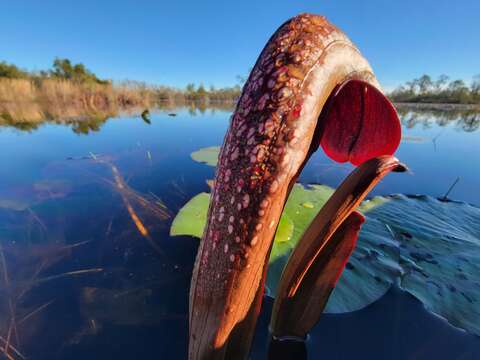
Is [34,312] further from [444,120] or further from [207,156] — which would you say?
[444,120]

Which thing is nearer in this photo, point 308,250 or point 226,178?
point 226,178

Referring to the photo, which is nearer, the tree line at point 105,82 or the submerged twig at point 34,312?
the submerged twig at point 34,312

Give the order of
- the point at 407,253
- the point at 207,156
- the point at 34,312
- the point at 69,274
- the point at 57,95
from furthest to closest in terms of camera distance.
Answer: the point at 57,95, the point at 207,156, the point at 407,253, the point at 69,274, the point at 34,312

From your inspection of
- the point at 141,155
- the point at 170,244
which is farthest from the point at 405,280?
the point at 141,155

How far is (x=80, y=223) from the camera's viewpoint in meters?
1.89

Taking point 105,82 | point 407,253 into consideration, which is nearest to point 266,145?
point 407,253

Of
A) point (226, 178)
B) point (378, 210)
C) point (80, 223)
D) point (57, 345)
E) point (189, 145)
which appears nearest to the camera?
point (226, 178)

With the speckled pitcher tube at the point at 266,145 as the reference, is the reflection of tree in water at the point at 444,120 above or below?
above

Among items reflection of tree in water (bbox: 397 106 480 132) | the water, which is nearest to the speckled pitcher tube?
the water

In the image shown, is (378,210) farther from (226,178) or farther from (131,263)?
(131,263)

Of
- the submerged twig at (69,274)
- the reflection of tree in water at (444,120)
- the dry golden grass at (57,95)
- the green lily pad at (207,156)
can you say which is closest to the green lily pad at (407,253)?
the submerged twig at (69,274)

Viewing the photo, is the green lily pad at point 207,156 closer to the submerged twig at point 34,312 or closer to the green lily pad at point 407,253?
the green lily pad at point 407,253

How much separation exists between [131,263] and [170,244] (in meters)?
0.31

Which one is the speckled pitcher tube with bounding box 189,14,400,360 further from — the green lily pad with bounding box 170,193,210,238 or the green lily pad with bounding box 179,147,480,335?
the green lily pad with bounding box 170,193,210,238
